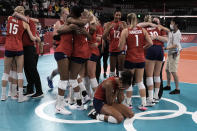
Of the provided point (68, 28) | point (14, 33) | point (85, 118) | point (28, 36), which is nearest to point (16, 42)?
point (14, 33)

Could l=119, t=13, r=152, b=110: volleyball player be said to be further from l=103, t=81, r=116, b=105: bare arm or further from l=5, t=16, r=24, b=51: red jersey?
l=5, t=16, r=24, b=51: red jersey

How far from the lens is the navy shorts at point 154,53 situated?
5094 mm

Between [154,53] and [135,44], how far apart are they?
2.24 feet

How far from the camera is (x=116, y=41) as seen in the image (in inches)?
222

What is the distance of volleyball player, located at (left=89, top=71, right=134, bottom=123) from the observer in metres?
4.02

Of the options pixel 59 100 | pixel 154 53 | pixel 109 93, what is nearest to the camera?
pixel 109 93

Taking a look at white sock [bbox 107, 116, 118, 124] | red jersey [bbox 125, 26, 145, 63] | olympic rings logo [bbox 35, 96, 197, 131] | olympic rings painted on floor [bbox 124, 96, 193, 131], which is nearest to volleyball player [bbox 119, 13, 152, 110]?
red jersey [bbox 125, 26, 145, 63]

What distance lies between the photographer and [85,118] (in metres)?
4.40

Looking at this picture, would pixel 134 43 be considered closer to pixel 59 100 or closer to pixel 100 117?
pixel 100 117

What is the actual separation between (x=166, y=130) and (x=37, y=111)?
8.50 feet

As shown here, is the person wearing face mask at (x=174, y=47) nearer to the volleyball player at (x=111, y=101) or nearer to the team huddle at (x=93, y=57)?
the team huddle at (x=93, y=57)

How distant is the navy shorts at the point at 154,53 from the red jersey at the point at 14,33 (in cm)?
290

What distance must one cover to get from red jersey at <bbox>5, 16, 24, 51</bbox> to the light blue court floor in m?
1.29

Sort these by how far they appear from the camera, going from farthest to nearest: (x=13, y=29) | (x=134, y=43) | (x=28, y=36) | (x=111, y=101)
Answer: (x=28, y=36) < (x=13, y=29) < (x=134, y=43) < (x=111, y=101)
